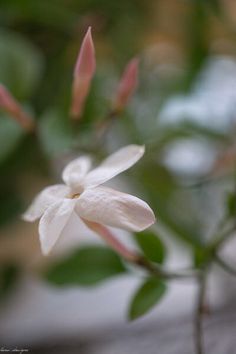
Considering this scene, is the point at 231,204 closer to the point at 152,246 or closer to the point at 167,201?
the point at 152,246

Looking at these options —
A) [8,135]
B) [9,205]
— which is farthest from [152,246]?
[9,205]

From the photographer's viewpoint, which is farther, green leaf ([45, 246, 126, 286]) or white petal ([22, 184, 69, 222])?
green leaf ([45, 246, 126, 286])

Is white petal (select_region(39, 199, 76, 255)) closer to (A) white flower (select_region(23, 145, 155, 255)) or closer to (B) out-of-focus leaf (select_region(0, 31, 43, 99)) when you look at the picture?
(A) white flower (select_region(23, 145, 155, 255))

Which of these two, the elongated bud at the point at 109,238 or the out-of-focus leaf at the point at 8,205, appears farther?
the out-of-focus leaf at the point at 8,205

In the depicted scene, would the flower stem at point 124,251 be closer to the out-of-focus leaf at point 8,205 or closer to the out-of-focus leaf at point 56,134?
the out-of-focus leaf at point 56,134

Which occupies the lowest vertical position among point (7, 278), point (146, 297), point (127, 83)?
point (7, 278)

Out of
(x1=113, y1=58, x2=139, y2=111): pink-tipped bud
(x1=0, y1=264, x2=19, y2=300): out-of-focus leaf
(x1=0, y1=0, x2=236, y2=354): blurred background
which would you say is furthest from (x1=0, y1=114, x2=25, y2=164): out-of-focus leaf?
(x1=0, y1=264, x2=19, y2=300): out-of-focus leaf

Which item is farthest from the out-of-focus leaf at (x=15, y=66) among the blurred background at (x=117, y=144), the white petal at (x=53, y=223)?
the white petal at (x=53, y=223)
